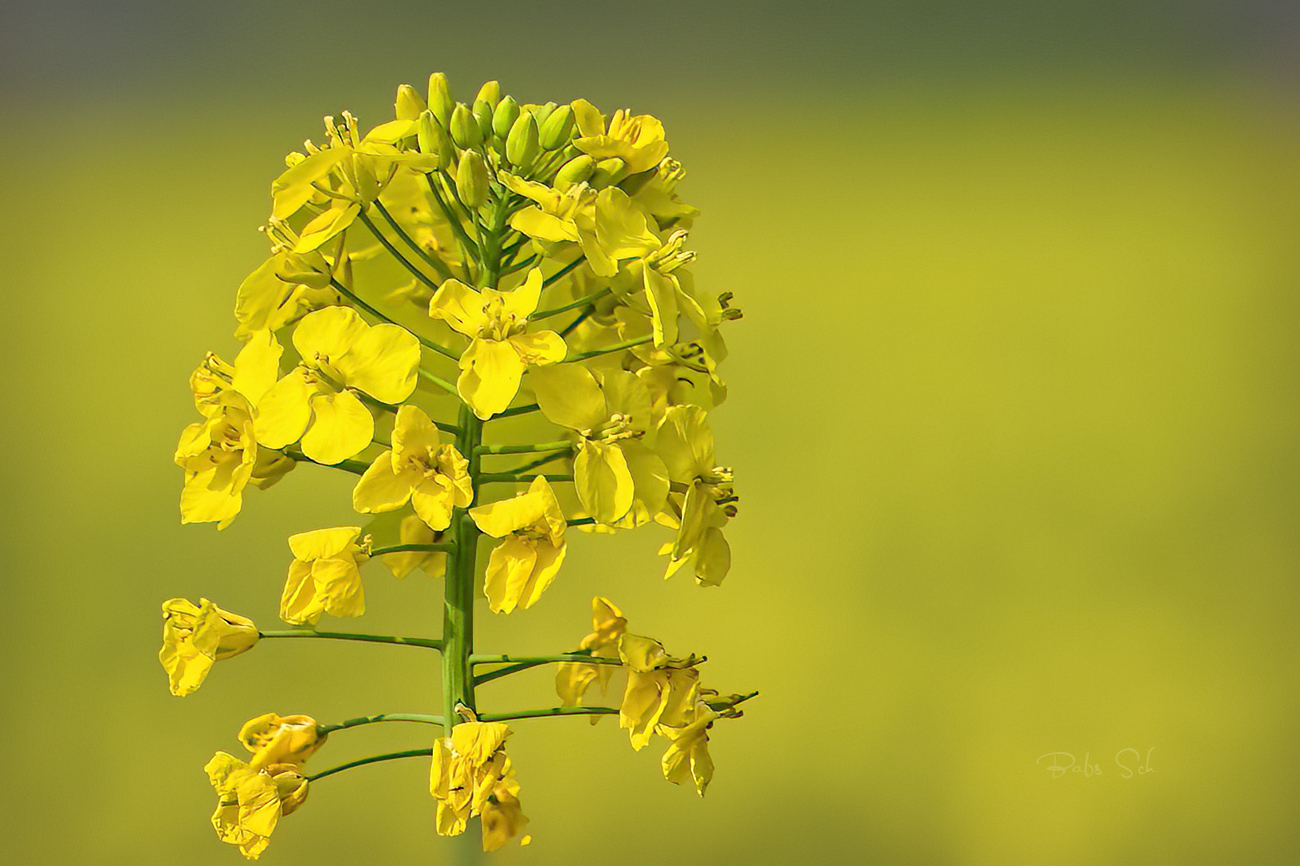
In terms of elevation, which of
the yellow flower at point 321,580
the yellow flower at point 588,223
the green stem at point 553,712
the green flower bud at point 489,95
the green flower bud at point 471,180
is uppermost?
the green flower bud at point 489,95

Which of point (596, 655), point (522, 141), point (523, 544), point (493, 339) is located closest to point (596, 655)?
point (596, 655)

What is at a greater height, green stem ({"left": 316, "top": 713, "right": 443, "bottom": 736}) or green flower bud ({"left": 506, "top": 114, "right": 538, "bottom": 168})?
green flower bud ({"left": 506, "top": 114, "right": 538, "bottom": 168})

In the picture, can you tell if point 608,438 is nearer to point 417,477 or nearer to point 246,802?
point 417,477

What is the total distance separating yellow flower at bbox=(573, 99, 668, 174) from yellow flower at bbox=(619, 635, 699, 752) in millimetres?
321

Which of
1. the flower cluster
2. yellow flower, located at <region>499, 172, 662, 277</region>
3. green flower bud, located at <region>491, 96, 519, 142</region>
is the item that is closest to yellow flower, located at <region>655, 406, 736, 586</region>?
the flower cluster

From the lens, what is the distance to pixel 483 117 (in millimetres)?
799

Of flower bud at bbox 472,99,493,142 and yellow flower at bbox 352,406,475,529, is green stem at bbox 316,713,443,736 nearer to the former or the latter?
yellow flower at bbox 352,406,475,529

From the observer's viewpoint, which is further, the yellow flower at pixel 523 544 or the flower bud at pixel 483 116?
the flower bud at pixel 483 116

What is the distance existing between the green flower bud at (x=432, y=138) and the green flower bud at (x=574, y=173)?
76mm

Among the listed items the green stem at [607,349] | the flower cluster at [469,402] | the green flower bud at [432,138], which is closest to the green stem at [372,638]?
the flower cluster at [469,402]

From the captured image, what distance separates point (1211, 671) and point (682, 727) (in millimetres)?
938

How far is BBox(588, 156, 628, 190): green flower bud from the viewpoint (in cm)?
78

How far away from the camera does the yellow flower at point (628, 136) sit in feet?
2.59

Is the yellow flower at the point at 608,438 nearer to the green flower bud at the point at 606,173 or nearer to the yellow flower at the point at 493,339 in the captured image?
the yellow flower at the point at 493,339
